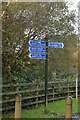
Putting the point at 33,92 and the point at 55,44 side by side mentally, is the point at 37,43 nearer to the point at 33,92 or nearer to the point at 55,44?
the point at 55,44

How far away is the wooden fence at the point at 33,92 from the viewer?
9797 mm

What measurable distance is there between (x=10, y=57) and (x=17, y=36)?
2.72ft

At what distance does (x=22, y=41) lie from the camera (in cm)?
1009

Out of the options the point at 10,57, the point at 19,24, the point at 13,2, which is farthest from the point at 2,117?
the point at 13,2

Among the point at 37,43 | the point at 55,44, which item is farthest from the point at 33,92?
the point at 37,43

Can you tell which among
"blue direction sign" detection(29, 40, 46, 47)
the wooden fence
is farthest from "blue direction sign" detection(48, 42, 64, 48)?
the wooden fence

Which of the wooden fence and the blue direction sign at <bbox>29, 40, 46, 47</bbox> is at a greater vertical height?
the blue direction sign at <bbox>29, 40, 46, 47</bbox>

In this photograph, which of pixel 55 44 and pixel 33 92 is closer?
pixel 55 44

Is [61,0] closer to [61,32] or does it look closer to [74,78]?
[61,32]

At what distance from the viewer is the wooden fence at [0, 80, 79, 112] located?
9.80 metres

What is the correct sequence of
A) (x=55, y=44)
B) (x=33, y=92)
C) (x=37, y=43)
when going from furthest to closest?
(x=33, y=92)
(x=55, y=44)
(x=37, y=43)

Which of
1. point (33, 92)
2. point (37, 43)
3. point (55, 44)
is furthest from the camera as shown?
point (33, 92)

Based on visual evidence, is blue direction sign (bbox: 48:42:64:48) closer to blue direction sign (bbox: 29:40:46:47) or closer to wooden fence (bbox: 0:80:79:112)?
blue direction sign (bbox: 29:40:46:47)

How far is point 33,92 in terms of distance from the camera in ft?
38.3
